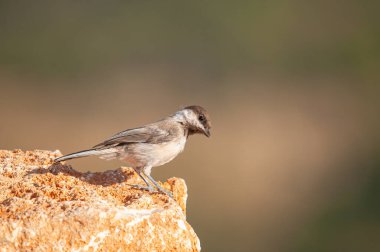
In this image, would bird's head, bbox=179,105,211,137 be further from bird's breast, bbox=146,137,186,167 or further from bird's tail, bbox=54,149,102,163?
bird's tail, bbox=54,149,102,163

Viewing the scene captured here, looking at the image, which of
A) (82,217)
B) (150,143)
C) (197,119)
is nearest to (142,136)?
(150,143)

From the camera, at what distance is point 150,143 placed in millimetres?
5504

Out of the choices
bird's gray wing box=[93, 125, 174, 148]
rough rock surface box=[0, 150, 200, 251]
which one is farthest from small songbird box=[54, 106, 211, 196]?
rough rock surface box=[0, 150, 200, 251]

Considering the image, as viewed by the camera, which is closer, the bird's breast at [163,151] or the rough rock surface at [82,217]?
the rough rock surface at [82,217]

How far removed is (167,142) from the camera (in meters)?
5.58

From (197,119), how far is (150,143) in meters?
0.61

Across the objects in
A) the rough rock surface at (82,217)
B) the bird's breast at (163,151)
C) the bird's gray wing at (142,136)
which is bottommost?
the rough rock surface at (82,217)

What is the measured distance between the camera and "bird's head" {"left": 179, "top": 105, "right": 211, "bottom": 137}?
19.0 ft

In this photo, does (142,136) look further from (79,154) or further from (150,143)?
(79,154)

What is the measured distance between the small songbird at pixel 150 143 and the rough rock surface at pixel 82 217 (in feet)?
2.51

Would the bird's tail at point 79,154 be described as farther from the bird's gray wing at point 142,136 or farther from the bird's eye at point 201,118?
the bird's eye at point 201,118

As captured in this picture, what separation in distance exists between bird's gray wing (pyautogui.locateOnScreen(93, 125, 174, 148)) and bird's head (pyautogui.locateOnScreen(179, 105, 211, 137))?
290 mm

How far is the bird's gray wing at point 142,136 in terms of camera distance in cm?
541

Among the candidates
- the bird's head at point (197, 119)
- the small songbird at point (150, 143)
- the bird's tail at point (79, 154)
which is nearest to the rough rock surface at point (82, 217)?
the bird's tail at point (79, 154)
